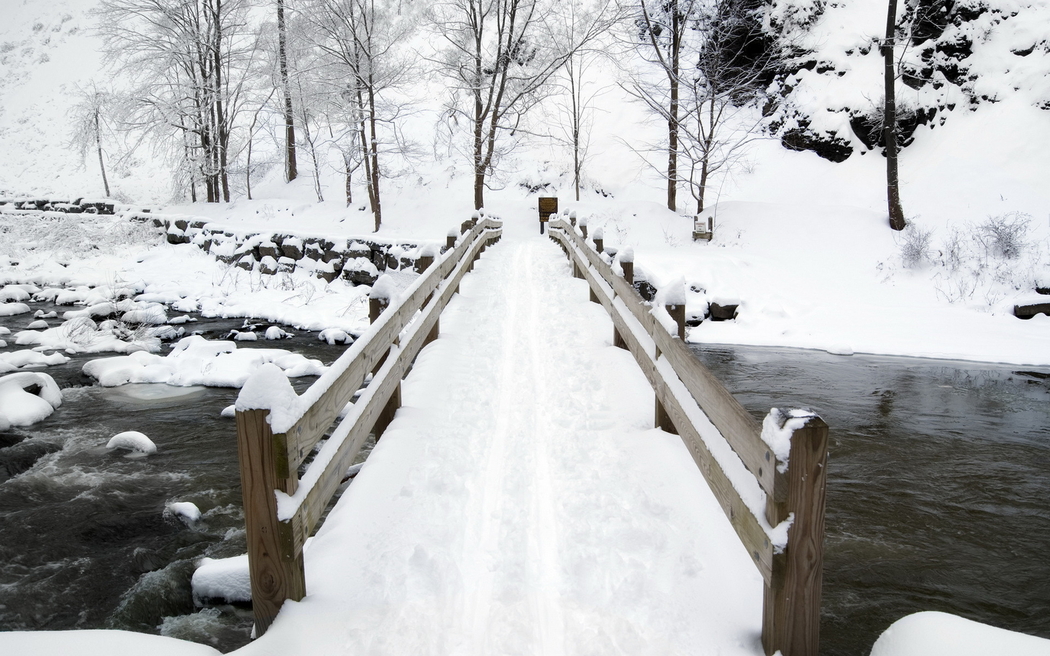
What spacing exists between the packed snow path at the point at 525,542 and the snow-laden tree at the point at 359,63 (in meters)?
18.7

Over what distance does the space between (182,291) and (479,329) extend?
1181 centimetres

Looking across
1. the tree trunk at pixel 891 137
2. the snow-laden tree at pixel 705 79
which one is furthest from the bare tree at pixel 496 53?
the tree trunk at pixel 891 137

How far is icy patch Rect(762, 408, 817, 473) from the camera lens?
2109 millimetres

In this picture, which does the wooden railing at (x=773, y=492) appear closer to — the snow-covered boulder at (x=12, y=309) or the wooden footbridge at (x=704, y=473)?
the wooden footbridge at (x=704, y=473)

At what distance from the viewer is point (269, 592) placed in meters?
2.57

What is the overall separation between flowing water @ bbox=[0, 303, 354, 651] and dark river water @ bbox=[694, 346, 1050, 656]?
3.57 m

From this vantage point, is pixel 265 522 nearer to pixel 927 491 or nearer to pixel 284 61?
pixel 927 491

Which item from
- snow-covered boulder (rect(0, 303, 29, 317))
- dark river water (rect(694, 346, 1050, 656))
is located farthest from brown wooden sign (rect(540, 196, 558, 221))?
dark river water (rect(694, 346, 1050, 656))

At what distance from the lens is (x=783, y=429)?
7.04ft

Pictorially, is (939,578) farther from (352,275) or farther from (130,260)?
(130,260)

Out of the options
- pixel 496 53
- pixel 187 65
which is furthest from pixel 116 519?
pixel 187 65

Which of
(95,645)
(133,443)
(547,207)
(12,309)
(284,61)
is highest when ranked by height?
(284,61)

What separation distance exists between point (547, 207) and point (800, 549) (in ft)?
75.7

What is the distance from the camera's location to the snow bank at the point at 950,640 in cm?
221
